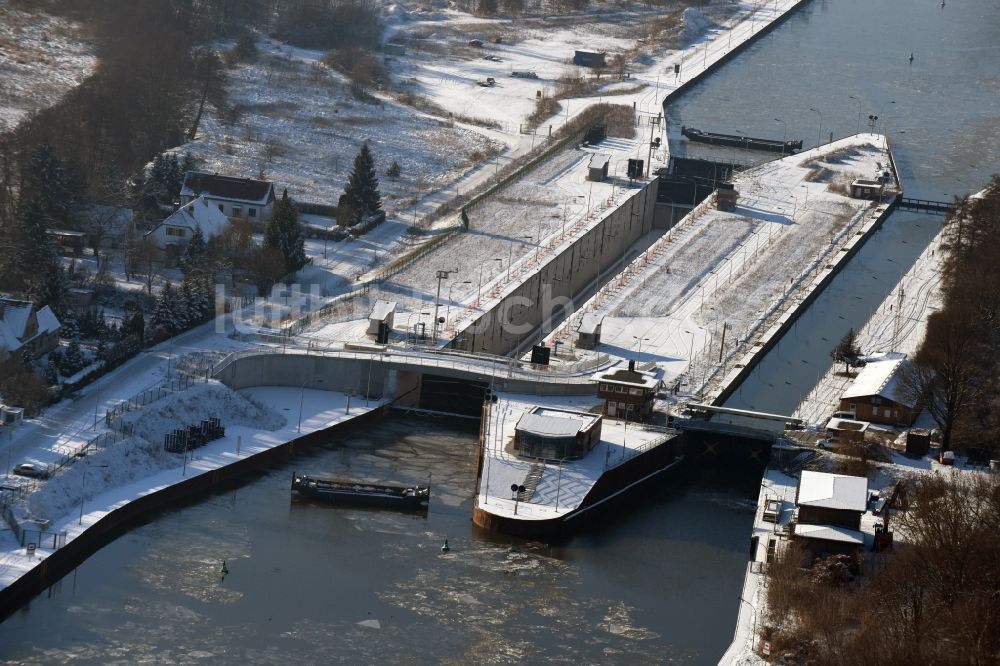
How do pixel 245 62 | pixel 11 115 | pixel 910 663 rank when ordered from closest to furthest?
1. pixel 910 663
2. pixel 11 115
3. pixel 245 62

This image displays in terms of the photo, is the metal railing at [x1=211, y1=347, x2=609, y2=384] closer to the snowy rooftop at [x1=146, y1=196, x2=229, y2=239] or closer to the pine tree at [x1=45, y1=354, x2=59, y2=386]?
the pine tree at [x1=45, y1=354, x2=59, y2=386]

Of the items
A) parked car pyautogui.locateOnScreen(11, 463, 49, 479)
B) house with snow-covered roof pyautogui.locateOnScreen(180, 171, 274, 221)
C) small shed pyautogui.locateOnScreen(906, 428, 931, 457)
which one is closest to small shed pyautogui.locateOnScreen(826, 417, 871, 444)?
small shed pyautogui.locateOnScreen(906, 428, 931, 457)

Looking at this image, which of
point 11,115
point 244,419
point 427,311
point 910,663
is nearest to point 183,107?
point 11,115

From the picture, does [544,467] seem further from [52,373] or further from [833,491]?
[52,373]

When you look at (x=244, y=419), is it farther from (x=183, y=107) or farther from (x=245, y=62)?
(x=245, y=62)

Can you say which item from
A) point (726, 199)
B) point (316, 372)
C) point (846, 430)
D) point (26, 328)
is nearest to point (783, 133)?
point (726, 199)

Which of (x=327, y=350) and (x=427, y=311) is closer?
(x=327, y=350)
